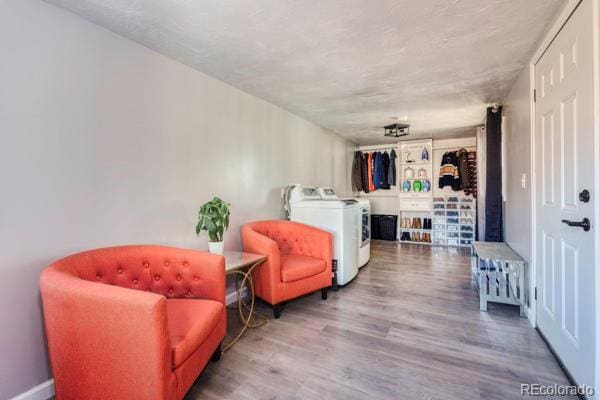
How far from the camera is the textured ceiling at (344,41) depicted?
5.34 feet

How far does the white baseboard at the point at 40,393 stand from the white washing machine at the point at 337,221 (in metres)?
2.39

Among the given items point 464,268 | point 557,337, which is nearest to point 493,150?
point 464,268

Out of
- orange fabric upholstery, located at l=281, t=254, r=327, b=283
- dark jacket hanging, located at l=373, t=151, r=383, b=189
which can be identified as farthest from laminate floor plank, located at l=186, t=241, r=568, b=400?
dark jacket hanging, located at l=373, t=151, r=383, b=189

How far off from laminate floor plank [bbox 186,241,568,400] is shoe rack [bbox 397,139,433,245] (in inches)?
118

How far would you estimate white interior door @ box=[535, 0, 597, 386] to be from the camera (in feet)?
4.47

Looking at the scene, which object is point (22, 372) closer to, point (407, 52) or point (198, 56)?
point (198, 56)

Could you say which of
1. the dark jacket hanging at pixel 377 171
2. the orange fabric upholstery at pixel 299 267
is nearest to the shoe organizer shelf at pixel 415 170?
the dark jacket hanging at pixel 377 171

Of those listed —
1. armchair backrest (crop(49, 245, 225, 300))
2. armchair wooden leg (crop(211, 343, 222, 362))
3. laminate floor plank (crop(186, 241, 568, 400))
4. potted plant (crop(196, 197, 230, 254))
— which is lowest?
laminate floor plank (crop(186, 241, 568, 400))

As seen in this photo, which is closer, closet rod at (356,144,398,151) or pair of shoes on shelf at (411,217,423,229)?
pair of shoes on shelf at (411,217,423,229)

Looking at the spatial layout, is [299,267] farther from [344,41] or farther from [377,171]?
[377,171]

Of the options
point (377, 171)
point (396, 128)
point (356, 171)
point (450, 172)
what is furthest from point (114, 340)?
point (450, 172)

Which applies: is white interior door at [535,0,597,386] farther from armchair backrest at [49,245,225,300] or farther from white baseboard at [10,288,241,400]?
white baseboard at [10,288,241,400]

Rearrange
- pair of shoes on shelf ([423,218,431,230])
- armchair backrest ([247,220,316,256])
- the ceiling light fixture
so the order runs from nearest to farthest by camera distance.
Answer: armchair backrest ([247,220,316,256]) → the ceiling light fixture → pair of shoes on shelf ([423,218,431,230])

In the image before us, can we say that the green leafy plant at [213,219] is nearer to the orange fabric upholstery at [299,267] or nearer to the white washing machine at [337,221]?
the orange fabric upholstery at [299,267]
